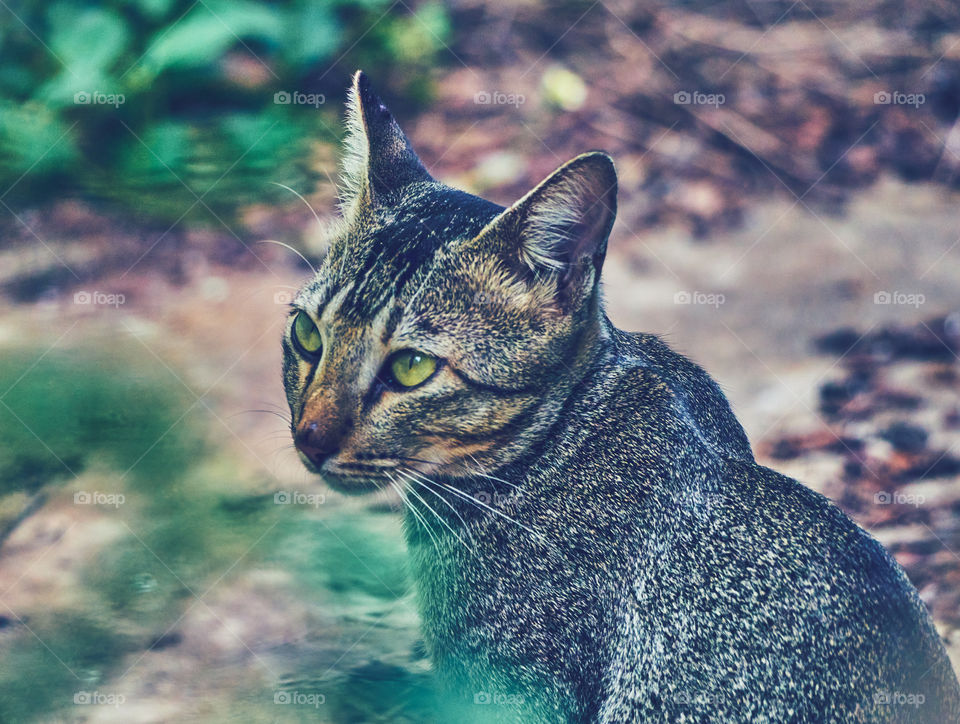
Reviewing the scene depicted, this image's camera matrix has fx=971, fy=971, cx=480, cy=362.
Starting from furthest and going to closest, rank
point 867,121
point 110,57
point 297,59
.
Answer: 1. point 867,121
2. point 297,59
3. point 110,57

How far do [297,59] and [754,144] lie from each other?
3.06 m

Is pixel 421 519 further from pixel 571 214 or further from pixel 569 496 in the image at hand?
pixel 571 214

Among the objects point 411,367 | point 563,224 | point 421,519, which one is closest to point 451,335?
point 411,367

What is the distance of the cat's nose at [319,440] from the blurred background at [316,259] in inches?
46.6

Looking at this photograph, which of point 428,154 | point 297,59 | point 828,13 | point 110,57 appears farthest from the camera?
point 828,13

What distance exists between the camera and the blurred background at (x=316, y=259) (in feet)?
12.9

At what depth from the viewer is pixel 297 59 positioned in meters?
5.89

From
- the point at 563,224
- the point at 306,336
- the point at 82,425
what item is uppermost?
the point at 563,224

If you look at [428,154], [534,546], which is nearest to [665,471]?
[534,546]

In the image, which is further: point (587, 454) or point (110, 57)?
point (110, 57)

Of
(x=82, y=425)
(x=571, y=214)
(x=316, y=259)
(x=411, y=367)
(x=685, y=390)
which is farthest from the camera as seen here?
(x=316, y=259)

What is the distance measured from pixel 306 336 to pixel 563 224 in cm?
92

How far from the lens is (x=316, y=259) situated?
580cm

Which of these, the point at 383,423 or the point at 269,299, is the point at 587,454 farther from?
the point at 269,299
